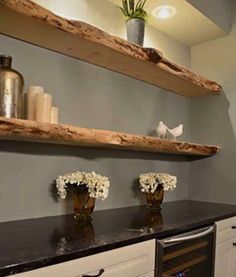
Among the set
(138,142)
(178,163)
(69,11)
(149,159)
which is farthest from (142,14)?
(178,163)

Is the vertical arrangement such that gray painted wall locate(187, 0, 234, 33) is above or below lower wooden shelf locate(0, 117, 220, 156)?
above

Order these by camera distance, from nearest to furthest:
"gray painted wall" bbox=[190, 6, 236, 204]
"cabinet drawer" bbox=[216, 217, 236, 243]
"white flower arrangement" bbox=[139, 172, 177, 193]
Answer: "cabinet drawer" bbox=[216, 217, 236, 243], "white flower arrangement" bbox=[139, 172, 177, 193], "gray painted wall" bbox=[190, 6, 236, 204]

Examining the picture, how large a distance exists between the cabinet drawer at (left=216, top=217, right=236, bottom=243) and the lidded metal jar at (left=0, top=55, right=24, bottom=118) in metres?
1.33

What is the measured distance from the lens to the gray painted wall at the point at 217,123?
7.98ft

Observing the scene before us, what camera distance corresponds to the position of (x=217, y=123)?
2.52 metres

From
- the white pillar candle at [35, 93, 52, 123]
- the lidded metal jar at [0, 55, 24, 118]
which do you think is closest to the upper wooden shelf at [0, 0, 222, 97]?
the lidded metal jar at [0, 55, 24, 118]

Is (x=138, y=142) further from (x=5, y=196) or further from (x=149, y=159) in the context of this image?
(x=5, y=196)

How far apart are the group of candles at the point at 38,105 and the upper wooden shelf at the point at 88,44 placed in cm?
28

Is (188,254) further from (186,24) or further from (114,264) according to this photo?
(186,24)

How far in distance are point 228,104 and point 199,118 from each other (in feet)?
0.91

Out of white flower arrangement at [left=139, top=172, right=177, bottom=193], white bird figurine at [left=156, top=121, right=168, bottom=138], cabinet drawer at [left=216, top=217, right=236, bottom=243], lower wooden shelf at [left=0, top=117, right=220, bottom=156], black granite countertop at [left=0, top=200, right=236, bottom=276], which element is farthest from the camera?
white bird figurine at [left=156, top=121, right=168, bottom=138]

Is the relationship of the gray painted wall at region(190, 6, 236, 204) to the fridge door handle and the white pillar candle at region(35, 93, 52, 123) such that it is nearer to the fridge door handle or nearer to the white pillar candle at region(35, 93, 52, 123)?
the fridge door handle

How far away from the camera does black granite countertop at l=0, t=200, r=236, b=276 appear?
97cm

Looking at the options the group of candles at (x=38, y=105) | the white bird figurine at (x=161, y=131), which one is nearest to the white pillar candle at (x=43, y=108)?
the group of candles at (x=38, y=105)
